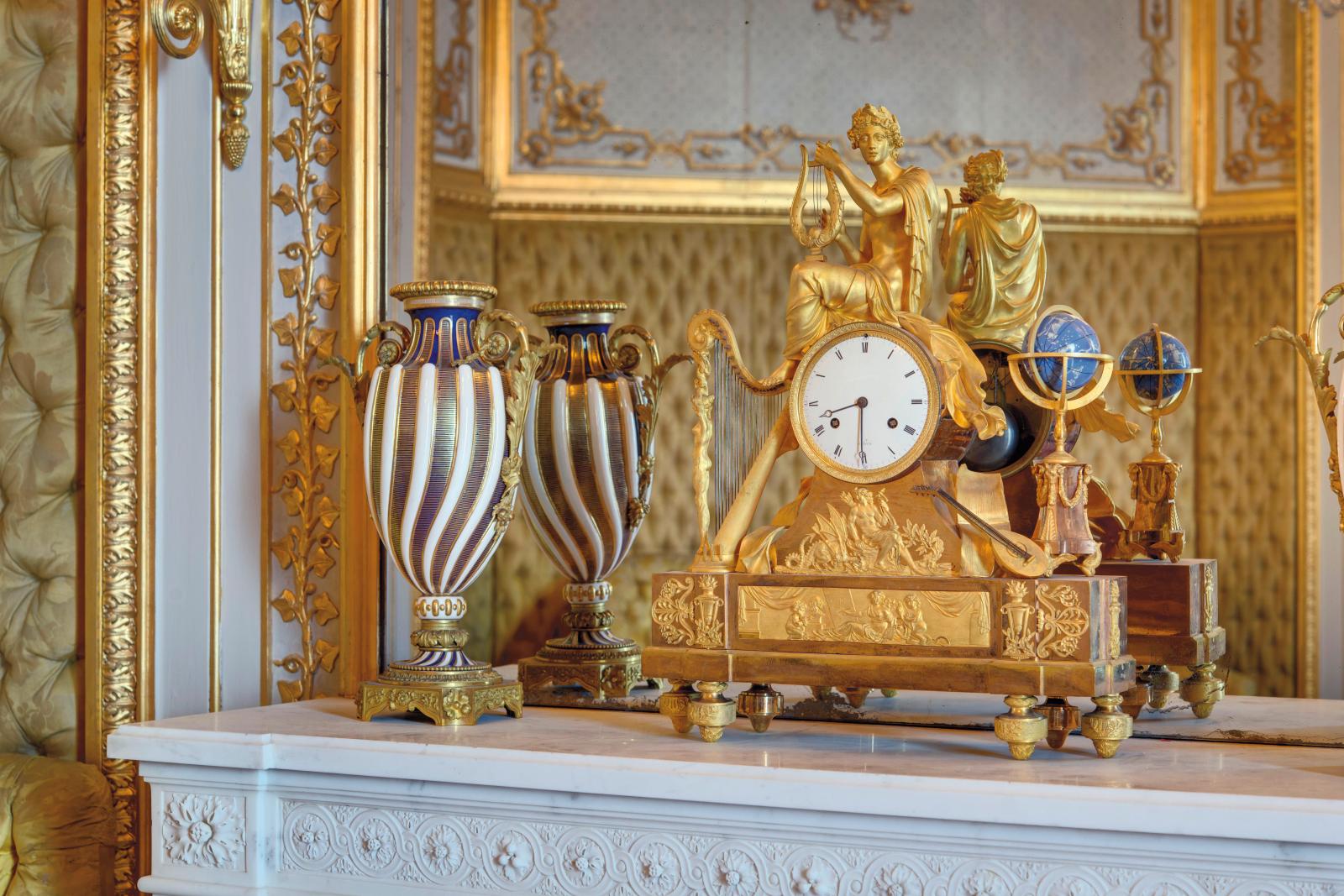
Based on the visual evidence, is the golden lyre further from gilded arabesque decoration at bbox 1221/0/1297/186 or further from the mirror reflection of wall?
gilded arabesque decoration at bbox 1221/0/1297/186

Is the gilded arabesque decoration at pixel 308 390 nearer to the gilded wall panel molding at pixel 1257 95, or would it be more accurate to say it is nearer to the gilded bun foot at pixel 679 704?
the gilded bun foot at pixel 679 704

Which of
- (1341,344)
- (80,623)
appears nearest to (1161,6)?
(1341,344)

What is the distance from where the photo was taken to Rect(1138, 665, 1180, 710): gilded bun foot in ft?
8.01

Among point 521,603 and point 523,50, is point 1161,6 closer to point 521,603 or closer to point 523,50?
point 523,50

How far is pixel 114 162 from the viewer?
280 centimetres

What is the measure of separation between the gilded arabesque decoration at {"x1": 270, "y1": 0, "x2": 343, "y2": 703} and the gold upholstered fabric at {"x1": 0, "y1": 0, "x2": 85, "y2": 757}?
1.18 ft

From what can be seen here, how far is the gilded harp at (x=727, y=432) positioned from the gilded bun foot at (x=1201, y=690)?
74 centimetres

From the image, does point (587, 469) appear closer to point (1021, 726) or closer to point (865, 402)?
point (865, 402)

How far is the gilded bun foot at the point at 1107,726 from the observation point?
2084mm

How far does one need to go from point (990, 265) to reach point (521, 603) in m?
2.80

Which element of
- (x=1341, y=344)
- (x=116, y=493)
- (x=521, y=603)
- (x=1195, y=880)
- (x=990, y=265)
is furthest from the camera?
(x=521, y=603)

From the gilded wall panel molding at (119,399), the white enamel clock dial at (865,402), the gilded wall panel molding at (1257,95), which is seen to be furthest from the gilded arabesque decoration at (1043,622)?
the gilded wall panel molding at (1257,95)

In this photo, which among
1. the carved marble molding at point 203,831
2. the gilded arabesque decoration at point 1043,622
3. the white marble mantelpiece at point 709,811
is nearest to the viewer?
the white marble mantelpiece at point 709,811

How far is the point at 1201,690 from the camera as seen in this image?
2.45 metres
